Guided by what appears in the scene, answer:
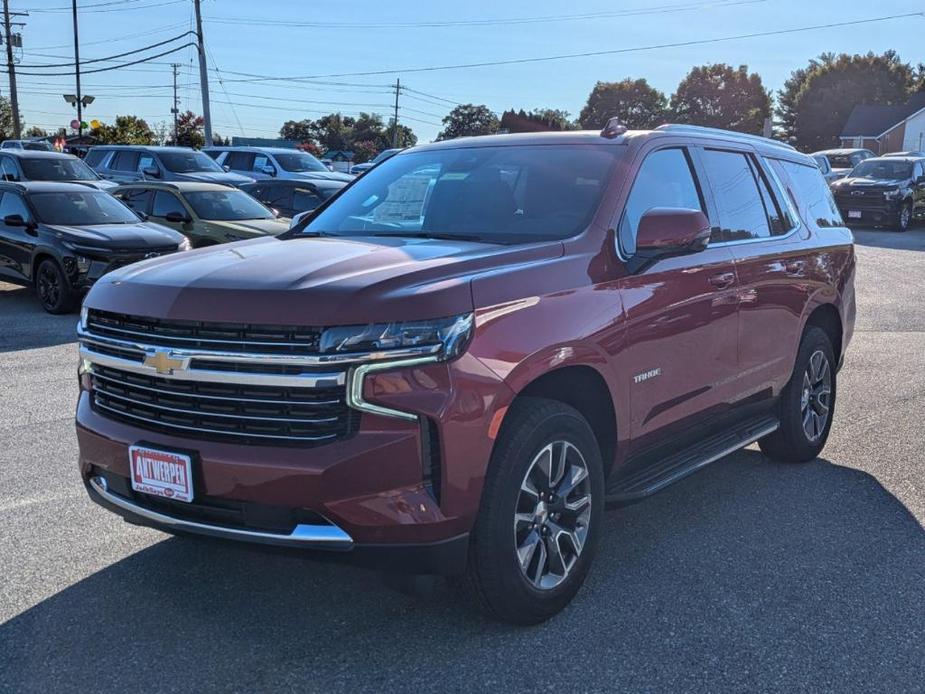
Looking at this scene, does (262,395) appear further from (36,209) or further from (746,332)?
(36,209)

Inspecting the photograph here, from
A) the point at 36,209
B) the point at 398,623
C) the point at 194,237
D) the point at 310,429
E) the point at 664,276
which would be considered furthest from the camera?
the point at 194,237

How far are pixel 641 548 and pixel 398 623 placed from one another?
1384 mm

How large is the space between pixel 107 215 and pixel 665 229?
10693mm

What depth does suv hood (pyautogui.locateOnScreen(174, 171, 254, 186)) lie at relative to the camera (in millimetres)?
19969

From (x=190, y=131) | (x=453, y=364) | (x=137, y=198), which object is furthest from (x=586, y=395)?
(x=190, y=131)

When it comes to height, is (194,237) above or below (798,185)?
below

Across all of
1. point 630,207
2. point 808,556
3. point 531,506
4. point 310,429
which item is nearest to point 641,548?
point 808,556

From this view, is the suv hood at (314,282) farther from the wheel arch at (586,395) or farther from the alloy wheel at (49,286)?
the alloy wheel at (49,286)

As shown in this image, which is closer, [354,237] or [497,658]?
[497,658]

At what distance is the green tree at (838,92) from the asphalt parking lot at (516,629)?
88.6m

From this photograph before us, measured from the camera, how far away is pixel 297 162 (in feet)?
78.2

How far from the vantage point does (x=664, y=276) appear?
14.1ft

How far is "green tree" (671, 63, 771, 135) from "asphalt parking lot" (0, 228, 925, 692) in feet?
328

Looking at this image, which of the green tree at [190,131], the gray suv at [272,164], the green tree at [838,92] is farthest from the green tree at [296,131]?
the gray suv at [272,164]
